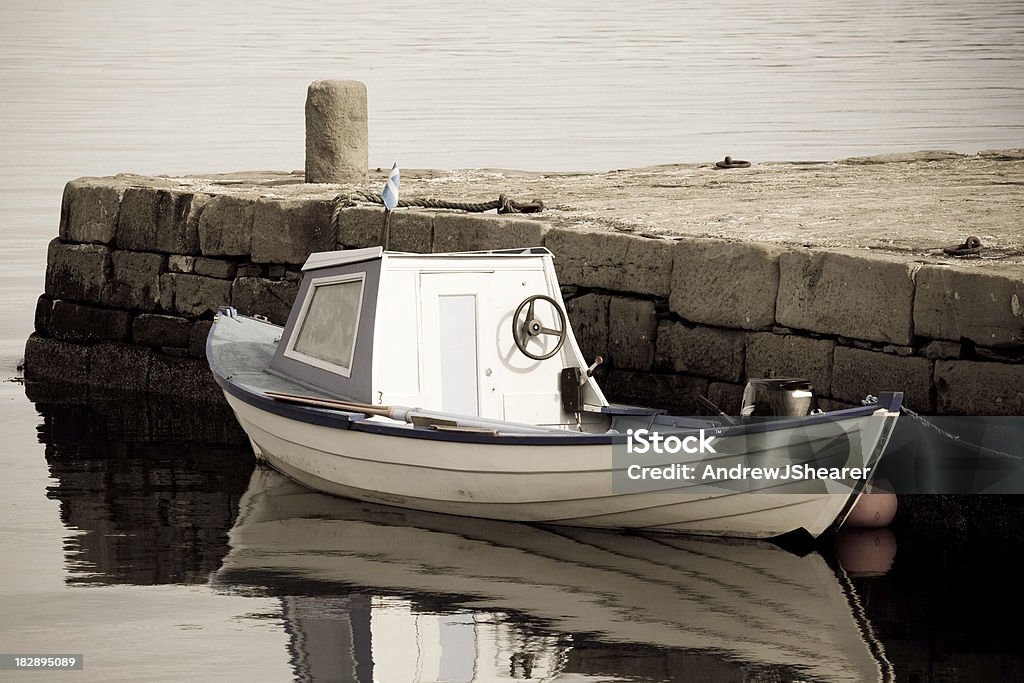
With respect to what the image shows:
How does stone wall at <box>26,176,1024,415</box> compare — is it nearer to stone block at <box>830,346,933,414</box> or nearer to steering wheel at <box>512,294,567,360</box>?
stone block at <box>830,346,933,414</box>

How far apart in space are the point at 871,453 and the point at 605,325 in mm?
3147

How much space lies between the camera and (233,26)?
→ 260 ft

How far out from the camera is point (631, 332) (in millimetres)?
10961

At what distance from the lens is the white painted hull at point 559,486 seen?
859 centimetres

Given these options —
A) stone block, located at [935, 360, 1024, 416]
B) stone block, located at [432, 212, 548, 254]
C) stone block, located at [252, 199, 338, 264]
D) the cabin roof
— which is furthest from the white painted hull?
stone block, located at [252, 199, 338, 264]

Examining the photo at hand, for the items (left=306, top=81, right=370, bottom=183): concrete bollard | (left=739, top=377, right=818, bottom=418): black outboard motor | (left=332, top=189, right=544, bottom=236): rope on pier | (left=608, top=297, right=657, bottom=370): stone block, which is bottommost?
(left=739, top=377, right=818, bottom=418): black outboard motor

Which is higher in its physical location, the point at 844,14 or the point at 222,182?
the point at 844,14

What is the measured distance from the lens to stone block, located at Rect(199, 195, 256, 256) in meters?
13.4

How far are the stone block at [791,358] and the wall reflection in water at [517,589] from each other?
1.05m

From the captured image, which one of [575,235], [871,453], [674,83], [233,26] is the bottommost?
[871,453]

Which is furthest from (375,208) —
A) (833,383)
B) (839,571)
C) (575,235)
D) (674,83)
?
(674,83)

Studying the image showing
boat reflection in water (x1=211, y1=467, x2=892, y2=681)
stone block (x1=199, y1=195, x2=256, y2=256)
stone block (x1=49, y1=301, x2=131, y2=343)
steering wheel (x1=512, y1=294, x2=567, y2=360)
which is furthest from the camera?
stone block (x1=49, y1=301, x2=131, y2=343)

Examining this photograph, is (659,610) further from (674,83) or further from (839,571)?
(674,83)

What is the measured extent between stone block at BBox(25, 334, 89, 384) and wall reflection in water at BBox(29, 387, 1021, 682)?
3788 mm
